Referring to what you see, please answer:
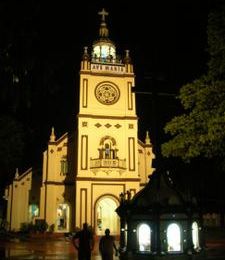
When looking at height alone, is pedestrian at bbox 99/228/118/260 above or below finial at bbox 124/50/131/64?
below

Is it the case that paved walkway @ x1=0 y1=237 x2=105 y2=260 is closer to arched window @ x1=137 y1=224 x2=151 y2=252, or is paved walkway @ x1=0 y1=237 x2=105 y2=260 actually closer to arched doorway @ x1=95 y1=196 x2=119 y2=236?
arched doorway @ x1=95 y1=196 x2=119 y2=236

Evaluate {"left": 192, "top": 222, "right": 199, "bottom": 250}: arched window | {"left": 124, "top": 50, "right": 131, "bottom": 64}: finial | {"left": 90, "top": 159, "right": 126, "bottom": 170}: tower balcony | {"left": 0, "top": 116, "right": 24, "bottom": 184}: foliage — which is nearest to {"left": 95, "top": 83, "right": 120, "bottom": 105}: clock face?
{"left": 124, "top": 50, "right": 131, "bottom": 64}: finial

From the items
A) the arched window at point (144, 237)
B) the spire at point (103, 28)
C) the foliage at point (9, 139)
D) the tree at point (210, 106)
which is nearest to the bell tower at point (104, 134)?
the spire at point (103, 28)

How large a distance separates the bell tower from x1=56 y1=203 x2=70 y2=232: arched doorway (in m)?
2.96

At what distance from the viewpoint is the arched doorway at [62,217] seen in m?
37.2

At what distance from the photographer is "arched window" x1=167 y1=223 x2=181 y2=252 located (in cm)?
1238

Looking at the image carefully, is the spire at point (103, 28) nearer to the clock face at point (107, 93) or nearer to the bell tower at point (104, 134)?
the bell tower at point (104, 134)

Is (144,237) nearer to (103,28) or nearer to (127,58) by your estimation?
(127,58)

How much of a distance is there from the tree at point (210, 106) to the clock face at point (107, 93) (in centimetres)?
2355

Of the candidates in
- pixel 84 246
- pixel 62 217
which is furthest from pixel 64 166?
pixel 84 246

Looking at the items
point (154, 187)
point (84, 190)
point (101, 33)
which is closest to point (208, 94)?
point (154, 187)

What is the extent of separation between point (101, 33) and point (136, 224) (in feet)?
103

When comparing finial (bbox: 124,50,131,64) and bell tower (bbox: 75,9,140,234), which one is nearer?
bell tower (bbox: 75,9,140,234)

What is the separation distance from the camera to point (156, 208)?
12539 millimetres
